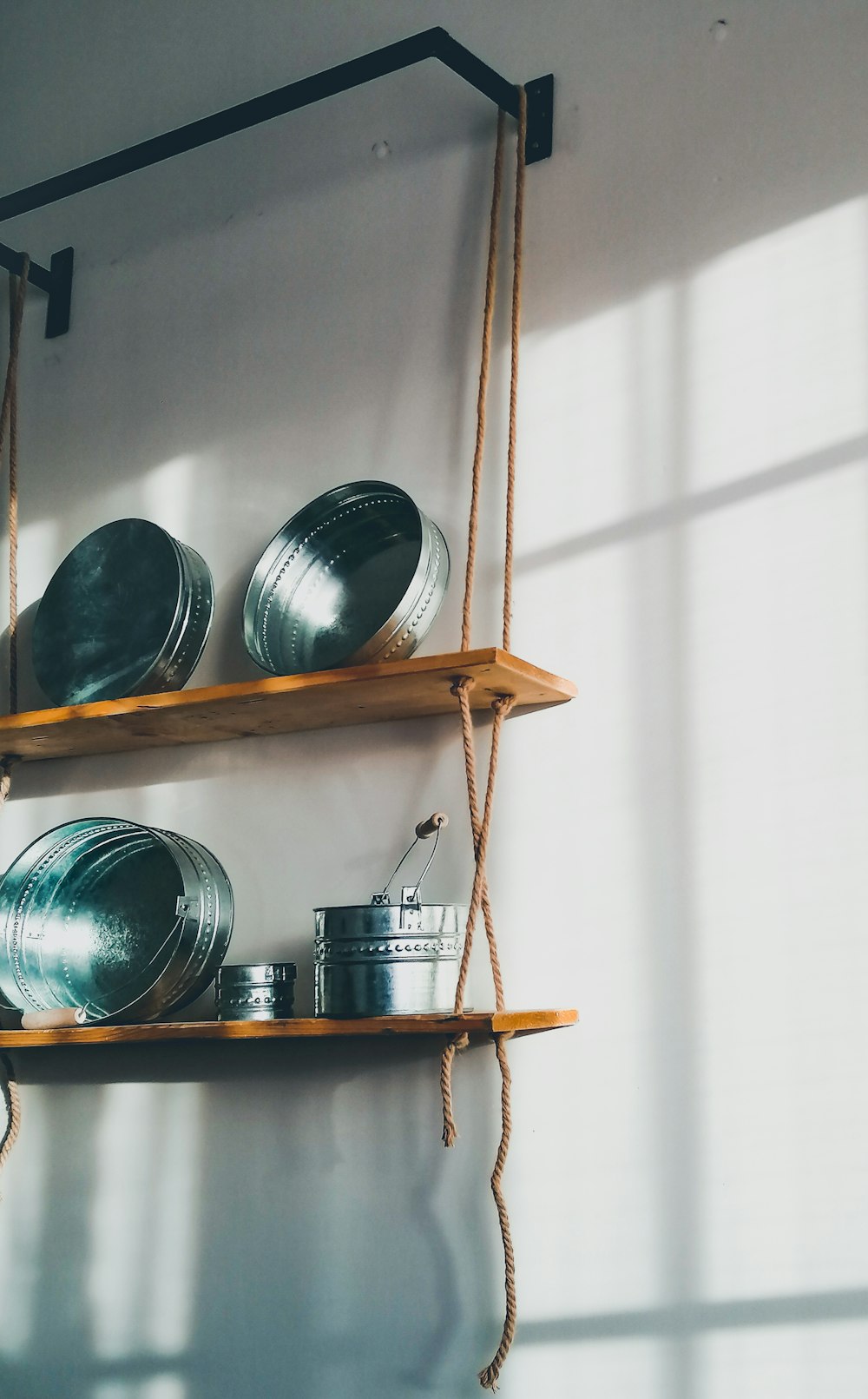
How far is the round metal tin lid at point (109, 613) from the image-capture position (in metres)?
2.08

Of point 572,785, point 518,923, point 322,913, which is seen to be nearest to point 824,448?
point 572,785

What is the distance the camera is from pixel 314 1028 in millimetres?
1675

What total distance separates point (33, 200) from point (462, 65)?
32.0 inches

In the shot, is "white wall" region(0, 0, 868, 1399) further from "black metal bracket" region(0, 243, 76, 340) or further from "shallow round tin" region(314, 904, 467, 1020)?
"black metal bracket" region(0, 243, 76, 340)

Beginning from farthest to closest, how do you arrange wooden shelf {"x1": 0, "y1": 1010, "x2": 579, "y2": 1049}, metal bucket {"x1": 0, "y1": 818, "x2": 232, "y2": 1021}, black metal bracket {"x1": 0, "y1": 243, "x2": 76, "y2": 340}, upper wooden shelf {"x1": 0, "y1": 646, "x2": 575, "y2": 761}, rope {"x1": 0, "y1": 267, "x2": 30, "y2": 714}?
black metal bracket {"x1": 0, "y1": 243, "x2": 76, "y2": 340} → rope {"x1": 0, "y1": 267, "x2": 30, "y2": 714} → metal bucket {"x1": 0, "y1": 818, "x2": 232, "y2": 1021} → upper wooden shelf {"x1": 0, "y1": 646, "x2": 575, "y2": 761} → wooden shelf {"x1": 0, "y1": 1010, "x2": 579, "y2": 1049}

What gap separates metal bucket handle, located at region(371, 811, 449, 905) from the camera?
1.72 meters

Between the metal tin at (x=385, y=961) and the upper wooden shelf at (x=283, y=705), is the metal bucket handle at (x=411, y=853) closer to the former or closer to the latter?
the metal tin at (x=385, y=961)

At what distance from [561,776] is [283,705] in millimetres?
417

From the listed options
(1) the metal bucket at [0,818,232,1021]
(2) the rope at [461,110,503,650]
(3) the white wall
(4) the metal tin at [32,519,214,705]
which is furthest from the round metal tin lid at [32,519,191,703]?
(2) the rope at [461,110,503,650]

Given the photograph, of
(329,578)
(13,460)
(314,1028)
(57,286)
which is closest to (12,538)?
(13,460)

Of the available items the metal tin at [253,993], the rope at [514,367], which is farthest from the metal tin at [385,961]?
the rope at [514,367]

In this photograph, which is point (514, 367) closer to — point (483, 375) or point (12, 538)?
point (483, 375)

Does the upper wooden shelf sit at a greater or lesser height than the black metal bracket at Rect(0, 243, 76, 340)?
lesser

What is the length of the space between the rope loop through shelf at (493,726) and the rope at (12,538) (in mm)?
781
